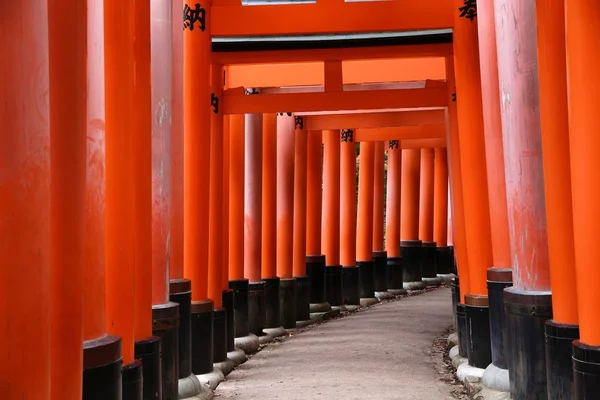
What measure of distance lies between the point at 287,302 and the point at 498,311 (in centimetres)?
733

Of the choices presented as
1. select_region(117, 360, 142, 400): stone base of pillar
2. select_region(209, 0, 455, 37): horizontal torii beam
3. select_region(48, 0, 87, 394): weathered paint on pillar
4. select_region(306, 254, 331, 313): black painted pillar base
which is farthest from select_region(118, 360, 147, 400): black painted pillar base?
select_region(306, 254, 331, 313): black painted pillar base

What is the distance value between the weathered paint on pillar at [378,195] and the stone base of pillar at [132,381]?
14.5 m

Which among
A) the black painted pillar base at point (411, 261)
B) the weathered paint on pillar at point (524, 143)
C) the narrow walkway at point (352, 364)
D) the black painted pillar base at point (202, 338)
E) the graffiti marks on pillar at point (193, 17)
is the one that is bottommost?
the narrow walkway at point (352, 364)

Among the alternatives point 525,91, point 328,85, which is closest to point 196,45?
point 328,85

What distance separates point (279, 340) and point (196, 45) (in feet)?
18.4

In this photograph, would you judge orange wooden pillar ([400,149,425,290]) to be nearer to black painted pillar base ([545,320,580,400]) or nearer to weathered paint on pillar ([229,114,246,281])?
weathered paint on pillar ([229,114,246,281])

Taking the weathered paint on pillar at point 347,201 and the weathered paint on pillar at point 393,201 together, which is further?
the weathered paint on pillar at point 393,201

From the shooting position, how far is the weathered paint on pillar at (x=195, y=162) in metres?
10.1

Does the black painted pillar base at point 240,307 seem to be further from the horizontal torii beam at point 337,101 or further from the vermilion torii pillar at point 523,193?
the vermilion torii pillar at point 523,193

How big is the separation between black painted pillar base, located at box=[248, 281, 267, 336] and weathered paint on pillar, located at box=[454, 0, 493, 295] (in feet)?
17.1

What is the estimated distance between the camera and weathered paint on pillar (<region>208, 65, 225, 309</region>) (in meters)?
11.0

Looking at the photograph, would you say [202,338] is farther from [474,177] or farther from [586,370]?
[586,370]

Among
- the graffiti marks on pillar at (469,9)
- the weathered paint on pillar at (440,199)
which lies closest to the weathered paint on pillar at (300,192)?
the graffiti marks on pillar at (469,9)

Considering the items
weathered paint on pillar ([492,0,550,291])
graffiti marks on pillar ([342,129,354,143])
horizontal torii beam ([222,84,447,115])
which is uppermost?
graffiti marks on pillar ([342,129,354,143])
